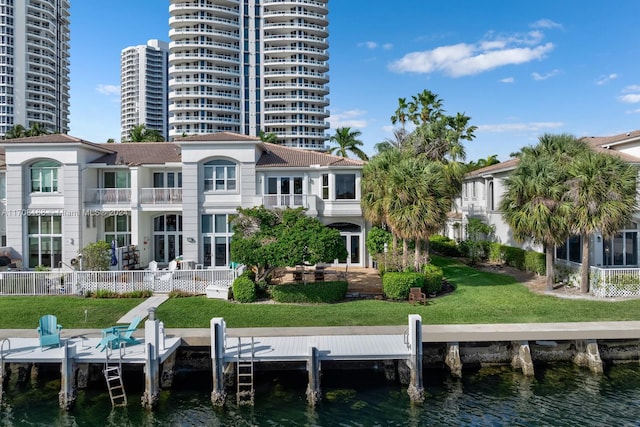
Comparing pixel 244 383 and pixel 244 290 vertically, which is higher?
pixel 244 290

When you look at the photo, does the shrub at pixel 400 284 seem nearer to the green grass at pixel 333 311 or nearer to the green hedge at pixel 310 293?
the green grass at pixel 333 311

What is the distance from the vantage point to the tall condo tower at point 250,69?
84.0 metres

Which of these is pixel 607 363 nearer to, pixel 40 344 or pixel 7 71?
pixel 40 344

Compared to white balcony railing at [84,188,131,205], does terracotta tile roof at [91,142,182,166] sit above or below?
above

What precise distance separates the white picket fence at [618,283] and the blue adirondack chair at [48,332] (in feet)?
72.7

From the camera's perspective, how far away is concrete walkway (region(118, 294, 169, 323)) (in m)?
18.3

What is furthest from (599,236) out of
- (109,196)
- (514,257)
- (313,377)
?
(109,196)

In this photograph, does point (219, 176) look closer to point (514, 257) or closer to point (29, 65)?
point (514, 257)

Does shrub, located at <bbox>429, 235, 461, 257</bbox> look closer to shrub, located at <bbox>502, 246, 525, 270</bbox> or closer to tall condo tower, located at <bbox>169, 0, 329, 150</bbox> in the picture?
shrub, located at <bbox>502, 246, 525, 270</bbox>

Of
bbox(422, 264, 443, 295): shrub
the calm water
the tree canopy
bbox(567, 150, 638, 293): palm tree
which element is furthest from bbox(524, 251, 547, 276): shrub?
the tree canopy

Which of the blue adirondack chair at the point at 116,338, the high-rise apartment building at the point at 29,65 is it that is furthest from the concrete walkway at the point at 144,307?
the high-rise apartment building at the point at 29,65

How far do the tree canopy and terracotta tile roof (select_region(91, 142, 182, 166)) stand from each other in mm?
11309

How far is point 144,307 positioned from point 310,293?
7.20 m

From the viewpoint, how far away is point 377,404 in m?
13.8
